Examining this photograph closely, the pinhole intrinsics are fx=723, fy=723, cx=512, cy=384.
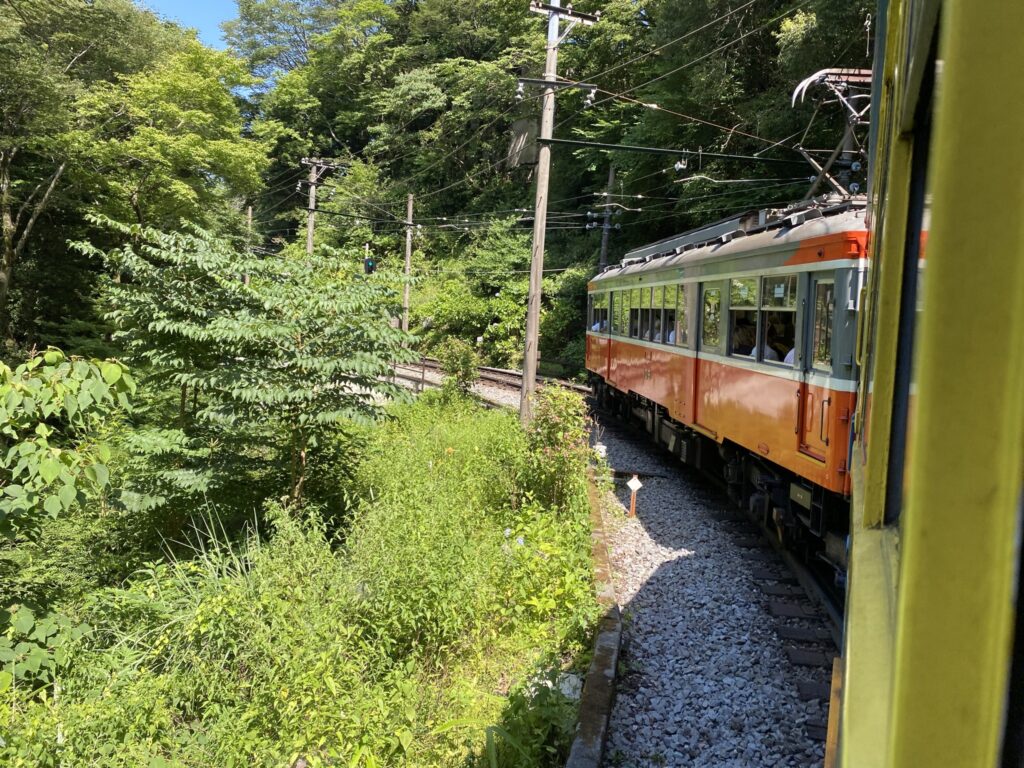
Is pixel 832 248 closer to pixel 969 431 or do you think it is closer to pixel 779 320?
pixel 779 320

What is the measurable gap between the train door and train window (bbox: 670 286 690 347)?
2.87 m

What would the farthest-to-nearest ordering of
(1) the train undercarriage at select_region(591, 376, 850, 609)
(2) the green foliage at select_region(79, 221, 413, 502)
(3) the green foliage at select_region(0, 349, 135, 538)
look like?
(2) the green foliage at select_region(79, 221, 413, 502), (1) the train undercarriage at select_region(591, 376, 850, 609), (3) the green foliage at select_region(0, 349, 135, 538)

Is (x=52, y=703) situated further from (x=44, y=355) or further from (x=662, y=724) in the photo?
(x=662, y=724)

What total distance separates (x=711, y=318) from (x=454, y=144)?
33756mm

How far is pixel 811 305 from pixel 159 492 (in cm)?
647

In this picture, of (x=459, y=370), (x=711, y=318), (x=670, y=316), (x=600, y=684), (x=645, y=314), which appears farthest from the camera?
(x=459, y=370)

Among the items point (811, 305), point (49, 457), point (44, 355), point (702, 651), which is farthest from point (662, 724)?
point (44, 355)

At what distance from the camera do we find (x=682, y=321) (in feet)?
28.7

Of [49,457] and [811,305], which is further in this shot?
A: [811,305]

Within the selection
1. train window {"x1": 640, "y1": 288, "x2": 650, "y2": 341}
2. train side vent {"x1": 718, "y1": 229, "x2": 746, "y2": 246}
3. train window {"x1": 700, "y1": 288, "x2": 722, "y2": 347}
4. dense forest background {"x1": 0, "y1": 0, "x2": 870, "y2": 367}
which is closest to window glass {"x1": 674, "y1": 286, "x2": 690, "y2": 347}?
train window {"x1": 700, "y1": 288, "x2": 722, "y2": 347}

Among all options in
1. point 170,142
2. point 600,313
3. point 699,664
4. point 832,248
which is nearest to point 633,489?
point 699,664

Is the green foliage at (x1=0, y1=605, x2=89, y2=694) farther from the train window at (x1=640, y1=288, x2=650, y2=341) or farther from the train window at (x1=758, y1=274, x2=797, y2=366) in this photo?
the train window at (x1=640, y1=288, x2=650, y2=341)

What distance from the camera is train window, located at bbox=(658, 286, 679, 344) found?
362 inches

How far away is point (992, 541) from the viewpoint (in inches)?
18.5
